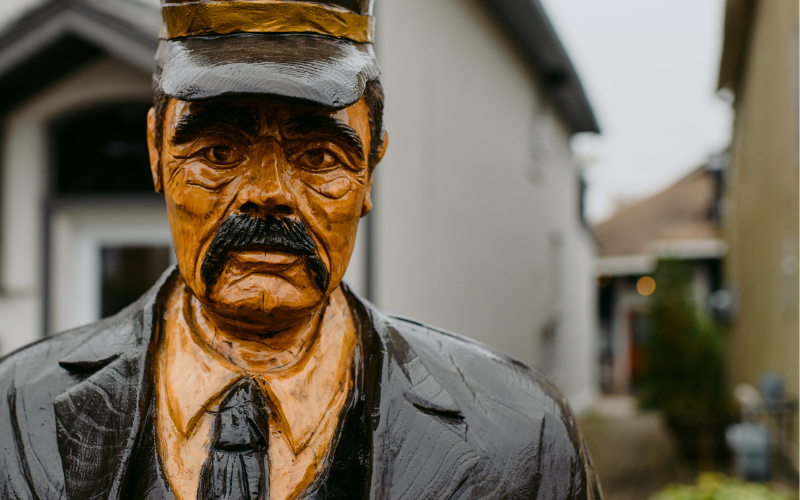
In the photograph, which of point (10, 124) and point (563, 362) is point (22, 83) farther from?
point (563, 362)

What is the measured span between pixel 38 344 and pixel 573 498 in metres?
1.04

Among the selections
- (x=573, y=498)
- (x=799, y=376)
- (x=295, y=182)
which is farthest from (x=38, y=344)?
(x=799, y=376)

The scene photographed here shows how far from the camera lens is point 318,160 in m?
1.15

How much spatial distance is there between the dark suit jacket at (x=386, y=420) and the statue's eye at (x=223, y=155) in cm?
34

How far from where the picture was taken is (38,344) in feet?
4.63

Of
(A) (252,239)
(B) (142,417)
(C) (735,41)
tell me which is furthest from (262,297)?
(C) (735,41)

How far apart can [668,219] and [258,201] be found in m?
21.9

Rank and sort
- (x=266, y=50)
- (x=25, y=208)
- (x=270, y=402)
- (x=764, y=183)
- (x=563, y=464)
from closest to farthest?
(x=266, y=50)
(x=270, y=402)
(x=563, y=464)
(x=25, y=208)
(x=764, y=183)

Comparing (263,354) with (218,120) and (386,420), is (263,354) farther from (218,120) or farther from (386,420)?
(218,120)

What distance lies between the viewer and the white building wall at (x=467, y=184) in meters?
6.08

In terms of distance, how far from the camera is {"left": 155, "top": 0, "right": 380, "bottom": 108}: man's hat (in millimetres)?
1033

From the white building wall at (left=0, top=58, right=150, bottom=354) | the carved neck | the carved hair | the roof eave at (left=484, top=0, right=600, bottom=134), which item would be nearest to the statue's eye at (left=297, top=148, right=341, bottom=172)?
the carved hair

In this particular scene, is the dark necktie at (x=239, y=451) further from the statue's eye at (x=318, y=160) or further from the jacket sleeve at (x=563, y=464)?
the jacket sleeve at (x=563, y=464)

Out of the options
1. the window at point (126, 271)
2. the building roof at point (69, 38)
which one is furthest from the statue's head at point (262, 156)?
the window at point (126, 271)
